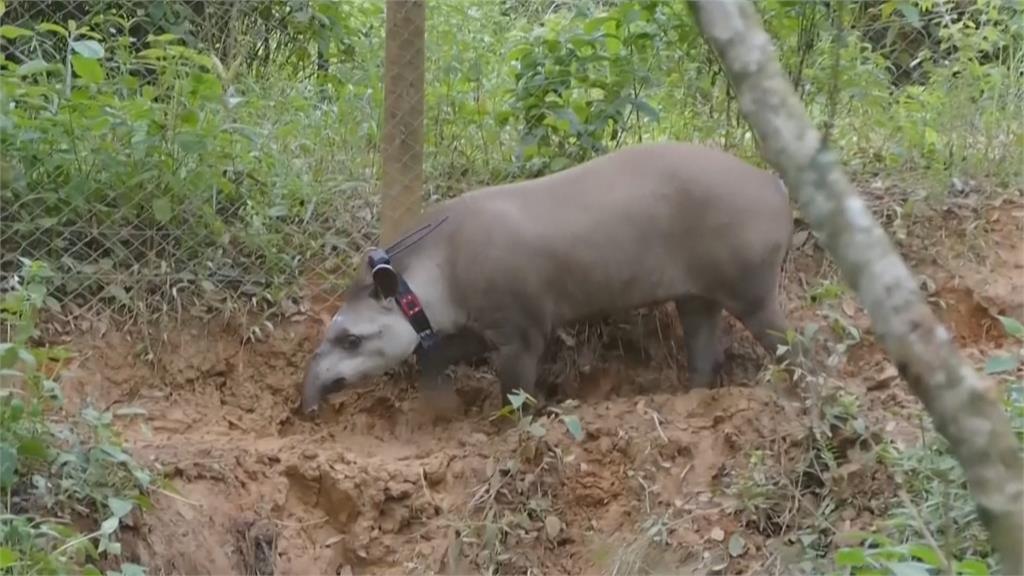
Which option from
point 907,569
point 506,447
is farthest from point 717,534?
point 907,569

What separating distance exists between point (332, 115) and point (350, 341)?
169 cm

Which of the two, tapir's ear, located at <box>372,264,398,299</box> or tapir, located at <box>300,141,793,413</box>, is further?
tapir, located at <box>300,141,793,413</box>

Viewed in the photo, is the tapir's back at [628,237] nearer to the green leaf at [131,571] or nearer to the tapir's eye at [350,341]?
the tapir's eye at [350,341]

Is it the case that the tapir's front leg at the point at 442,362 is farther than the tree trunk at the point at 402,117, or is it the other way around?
the tapir's front leg at the point at 442,362

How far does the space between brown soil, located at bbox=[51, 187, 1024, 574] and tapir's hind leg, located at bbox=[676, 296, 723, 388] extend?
0.18m

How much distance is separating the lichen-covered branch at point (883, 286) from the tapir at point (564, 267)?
387 centimetres

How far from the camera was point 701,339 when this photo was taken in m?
5.95

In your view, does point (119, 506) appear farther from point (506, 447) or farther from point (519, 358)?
point (519, 358)

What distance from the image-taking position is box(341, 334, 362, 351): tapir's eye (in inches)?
226

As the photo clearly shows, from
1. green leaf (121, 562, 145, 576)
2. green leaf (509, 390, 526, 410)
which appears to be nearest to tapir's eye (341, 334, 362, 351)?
green leaf (509, 390, 526, 410)

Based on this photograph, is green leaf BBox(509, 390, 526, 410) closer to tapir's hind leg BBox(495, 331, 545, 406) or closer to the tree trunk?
tapir's hind leg BBox(495, 331, 545, 406)

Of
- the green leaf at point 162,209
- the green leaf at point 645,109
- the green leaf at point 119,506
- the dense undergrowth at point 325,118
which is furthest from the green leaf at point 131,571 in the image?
the green leaf at point 645,109

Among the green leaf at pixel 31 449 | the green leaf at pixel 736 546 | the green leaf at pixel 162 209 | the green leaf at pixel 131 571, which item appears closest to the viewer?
the green leaf at pixel 131 571

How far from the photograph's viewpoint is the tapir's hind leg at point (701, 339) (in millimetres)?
5906
